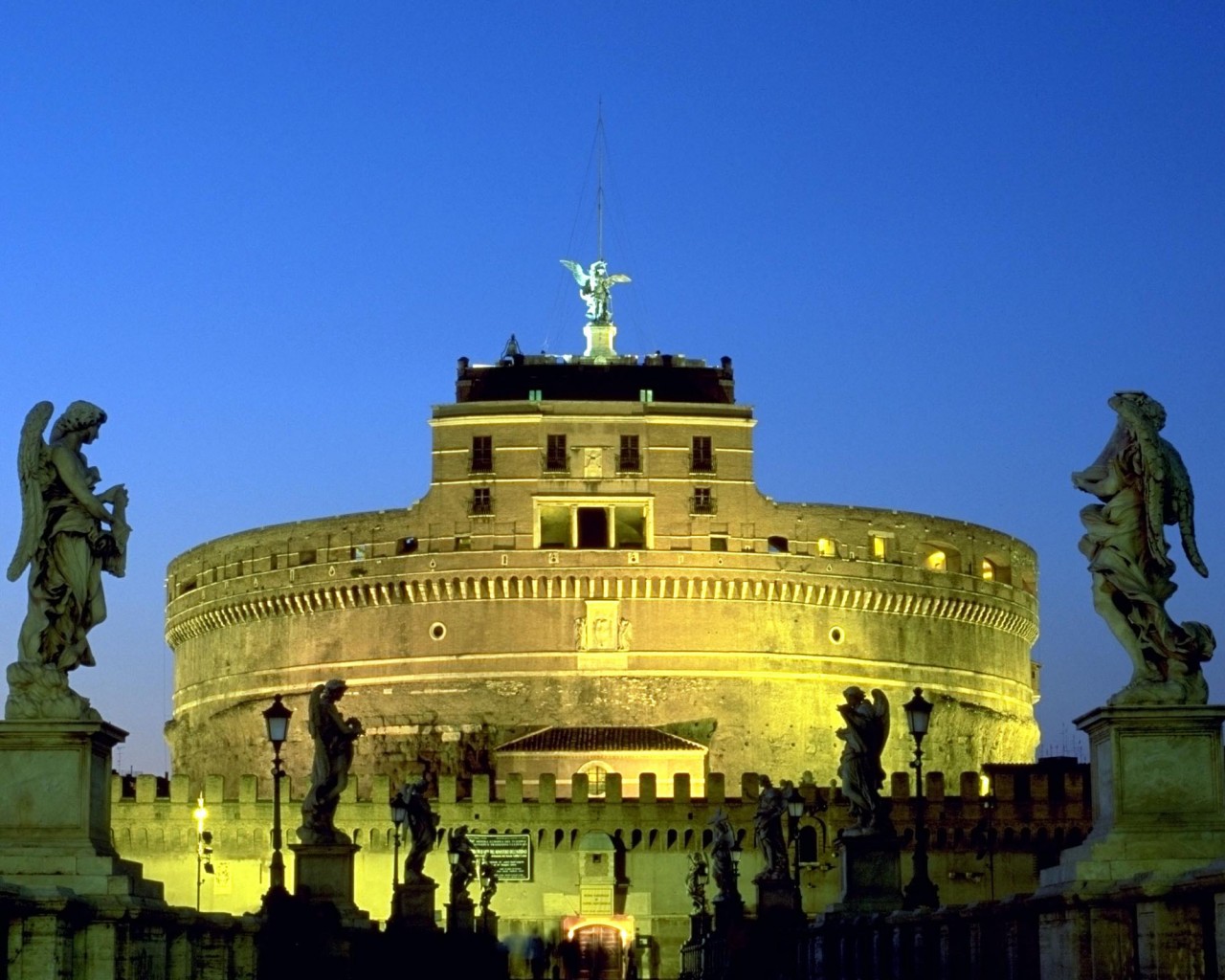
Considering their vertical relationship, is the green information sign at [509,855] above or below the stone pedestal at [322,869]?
above

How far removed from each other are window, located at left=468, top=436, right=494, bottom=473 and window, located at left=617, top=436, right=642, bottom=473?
4518mm

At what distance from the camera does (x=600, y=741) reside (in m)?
87.5

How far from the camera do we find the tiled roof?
87.0m

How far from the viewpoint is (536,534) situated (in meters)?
91.4

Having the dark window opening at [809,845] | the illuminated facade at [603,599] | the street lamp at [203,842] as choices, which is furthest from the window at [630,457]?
the street lamp at [203,842]

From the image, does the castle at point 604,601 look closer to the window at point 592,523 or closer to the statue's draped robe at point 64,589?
the window at point 592,523

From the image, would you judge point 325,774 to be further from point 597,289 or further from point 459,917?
point 597,289

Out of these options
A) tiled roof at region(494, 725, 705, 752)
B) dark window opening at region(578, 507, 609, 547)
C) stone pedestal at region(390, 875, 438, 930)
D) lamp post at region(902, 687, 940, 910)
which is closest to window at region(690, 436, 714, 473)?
dark window opening at region(578, 507, 609, 547)

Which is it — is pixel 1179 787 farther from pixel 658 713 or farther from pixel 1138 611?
pixel 658 713

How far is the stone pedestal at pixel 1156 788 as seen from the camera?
53.1ft

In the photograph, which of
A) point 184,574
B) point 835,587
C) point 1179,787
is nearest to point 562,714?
point 835,587

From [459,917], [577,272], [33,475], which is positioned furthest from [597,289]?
[33,475]

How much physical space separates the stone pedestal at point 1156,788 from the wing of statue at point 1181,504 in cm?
119

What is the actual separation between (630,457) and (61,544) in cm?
7431
